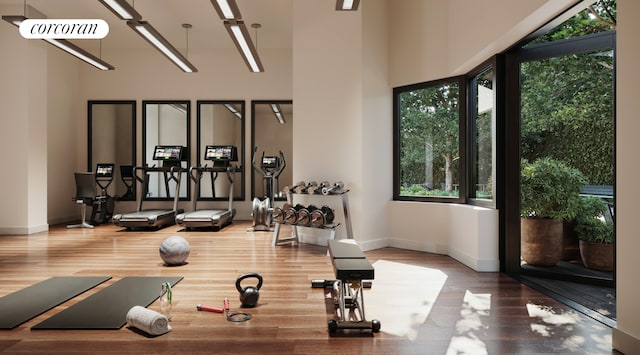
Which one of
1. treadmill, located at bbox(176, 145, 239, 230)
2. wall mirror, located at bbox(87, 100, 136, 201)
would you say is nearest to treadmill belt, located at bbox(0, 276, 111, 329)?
treadmill, located at bbox(176, 145, 239, 230)

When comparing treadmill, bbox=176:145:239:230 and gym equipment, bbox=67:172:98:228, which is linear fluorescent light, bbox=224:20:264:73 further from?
gym equipment, bbox=67:172:98:228

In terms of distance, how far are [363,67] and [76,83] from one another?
24.0 ft

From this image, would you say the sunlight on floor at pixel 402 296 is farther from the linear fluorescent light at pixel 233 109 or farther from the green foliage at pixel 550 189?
the linear fluorescent light at pixel 233 109

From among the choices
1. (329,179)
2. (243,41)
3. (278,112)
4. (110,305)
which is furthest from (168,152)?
(110,305)

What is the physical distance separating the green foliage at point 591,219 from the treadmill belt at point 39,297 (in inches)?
199

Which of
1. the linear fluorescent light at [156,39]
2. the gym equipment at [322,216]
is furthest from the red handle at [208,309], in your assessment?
the linear fluorescent light at [156,39]

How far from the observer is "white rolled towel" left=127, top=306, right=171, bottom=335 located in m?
2.74

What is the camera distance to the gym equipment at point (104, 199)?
8.98 m

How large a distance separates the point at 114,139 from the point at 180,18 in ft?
11.8

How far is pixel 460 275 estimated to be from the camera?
447 centimetres

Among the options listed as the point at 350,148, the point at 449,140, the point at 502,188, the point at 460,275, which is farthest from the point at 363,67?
the point at 460,275

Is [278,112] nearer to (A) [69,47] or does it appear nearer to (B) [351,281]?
(A) [69,47]

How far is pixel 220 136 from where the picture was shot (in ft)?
32.2

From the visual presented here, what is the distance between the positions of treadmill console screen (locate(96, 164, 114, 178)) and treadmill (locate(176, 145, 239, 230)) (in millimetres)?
1724
